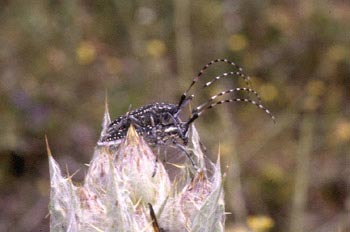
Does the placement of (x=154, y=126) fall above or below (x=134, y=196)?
above

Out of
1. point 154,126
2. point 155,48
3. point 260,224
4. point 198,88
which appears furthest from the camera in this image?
point 198,88

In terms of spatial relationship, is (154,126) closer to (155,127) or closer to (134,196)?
(155,127)

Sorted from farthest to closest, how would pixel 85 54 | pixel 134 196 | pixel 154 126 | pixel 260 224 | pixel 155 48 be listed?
pixel 85 54 → pixel 155 48 → pixel 260 224 → pixel 154 126 → pixel 134 196

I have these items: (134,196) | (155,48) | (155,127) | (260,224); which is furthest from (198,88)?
(134,196)

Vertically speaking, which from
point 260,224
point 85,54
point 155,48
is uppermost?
point 85,54

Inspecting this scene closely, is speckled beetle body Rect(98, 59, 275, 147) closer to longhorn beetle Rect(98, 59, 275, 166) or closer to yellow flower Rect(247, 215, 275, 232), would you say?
longhorn beetle Rect(98, 59, 275, 166)

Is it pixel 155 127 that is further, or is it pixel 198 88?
pixel 198 88

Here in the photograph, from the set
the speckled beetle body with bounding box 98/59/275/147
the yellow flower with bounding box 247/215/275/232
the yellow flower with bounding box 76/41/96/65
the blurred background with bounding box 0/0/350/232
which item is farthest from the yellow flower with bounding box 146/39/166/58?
the speckled beetle body with bounding box 98/59/275/147
